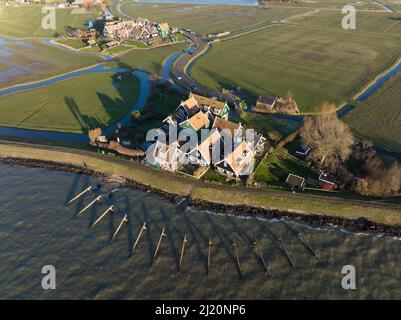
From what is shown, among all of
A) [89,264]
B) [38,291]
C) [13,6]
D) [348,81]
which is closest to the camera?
[38,291]

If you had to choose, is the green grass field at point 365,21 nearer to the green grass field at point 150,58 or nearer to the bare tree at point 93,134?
the green grass field at point 150,58

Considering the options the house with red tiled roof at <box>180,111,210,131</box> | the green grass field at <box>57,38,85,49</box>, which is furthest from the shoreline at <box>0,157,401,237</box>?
the green grass field at <box>57,38,85,49</box>

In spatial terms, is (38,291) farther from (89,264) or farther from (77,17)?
(77,17)

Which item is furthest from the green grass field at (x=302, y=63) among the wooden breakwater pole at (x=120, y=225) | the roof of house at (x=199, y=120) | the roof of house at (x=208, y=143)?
the wooden breakwater pole at (x=120, y=225)

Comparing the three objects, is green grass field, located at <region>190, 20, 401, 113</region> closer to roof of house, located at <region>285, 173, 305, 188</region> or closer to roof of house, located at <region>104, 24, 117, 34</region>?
roof of house, located at <region>285, 173, 305, 188</region>

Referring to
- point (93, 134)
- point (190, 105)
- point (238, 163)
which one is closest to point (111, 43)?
point (190, 105)

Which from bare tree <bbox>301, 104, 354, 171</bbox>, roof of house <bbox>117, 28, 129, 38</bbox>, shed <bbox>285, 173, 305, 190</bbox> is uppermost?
roof of house <bbox>117, 28, 129, 38</bbox>
